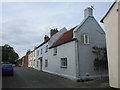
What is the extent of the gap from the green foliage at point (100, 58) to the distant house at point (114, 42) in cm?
505

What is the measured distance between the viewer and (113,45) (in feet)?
37.4

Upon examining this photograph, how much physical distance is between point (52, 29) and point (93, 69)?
15.0 metres

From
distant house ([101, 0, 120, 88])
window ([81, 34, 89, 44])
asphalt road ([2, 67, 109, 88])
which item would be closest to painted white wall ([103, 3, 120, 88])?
distant house ([101, 0, 120, 88])

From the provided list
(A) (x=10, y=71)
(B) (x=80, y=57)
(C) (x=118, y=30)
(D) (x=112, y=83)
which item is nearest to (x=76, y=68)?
(B) (x=80, y=57)

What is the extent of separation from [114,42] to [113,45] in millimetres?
258

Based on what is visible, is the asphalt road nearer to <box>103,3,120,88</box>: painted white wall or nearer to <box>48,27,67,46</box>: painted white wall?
<box>103,3,120,88</box>: painted white wall

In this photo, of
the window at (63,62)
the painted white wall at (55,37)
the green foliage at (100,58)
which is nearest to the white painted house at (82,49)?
the window at (63,62)

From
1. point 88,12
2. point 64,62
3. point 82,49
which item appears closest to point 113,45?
point 82,49

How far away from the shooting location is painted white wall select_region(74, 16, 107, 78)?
54.3 ft

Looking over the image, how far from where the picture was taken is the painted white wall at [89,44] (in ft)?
54.3

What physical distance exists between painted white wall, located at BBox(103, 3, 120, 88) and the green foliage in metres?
5.05

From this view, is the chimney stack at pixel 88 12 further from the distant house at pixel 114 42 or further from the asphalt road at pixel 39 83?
the asphalt road at pixel 39 83

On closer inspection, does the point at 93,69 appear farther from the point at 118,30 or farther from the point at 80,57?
the point at 118,30

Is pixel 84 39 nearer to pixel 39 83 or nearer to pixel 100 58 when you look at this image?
pixel 100 58
